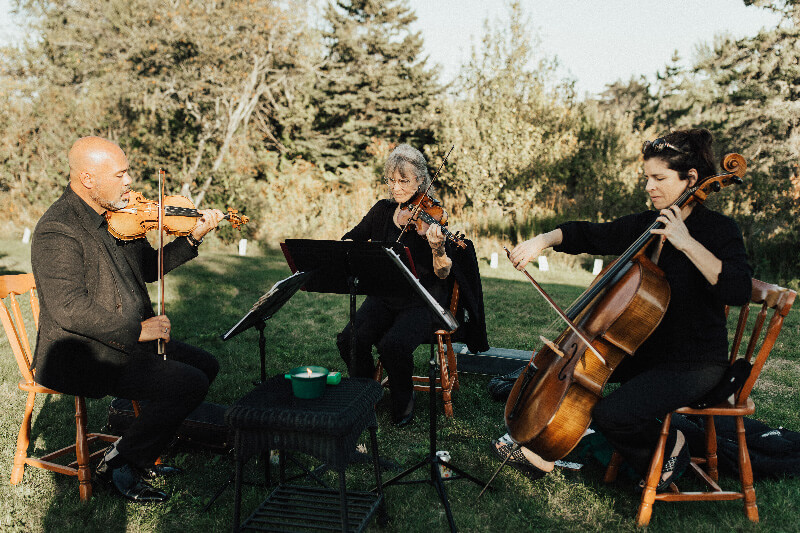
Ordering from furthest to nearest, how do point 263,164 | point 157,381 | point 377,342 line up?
point 263,164, point 377,342, point 157,381

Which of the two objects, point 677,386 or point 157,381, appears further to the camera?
point 157,381

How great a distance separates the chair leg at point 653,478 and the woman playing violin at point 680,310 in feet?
0.15

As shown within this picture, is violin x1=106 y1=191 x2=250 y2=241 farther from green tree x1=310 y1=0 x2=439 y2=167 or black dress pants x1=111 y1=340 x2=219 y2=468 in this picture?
green tree x1=310 y1=0 x2=439 y2=167

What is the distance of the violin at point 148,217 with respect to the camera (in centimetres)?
301

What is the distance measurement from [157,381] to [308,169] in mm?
16273

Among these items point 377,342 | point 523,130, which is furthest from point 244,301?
point 523,130

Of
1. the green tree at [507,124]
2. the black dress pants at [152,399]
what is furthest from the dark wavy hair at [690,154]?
the green tree at [507,124]

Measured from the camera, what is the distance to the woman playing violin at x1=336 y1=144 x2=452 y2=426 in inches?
145

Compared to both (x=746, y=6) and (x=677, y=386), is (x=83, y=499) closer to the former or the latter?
(x=677, y=386)

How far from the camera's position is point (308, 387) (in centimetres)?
245

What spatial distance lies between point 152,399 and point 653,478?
249 cm

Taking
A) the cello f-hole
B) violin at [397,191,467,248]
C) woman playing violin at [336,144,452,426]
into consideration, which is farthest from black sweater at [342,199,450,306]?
the cello f-hole

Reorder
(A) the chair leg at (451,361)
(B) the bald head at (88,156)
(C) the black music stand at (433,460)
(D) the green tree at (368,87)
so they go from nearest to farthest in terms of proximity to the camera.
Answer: (C) the black music stand at (433,460) → (B) the bald head at (88,156) → (A) the chair leg at (451,361) → (D) the green tree at (368,87)

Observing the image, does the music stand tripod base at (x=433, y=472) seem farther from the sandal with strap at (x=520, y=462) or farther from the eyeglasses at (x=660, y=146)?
the eyeglasses at (x=660, y=146)
